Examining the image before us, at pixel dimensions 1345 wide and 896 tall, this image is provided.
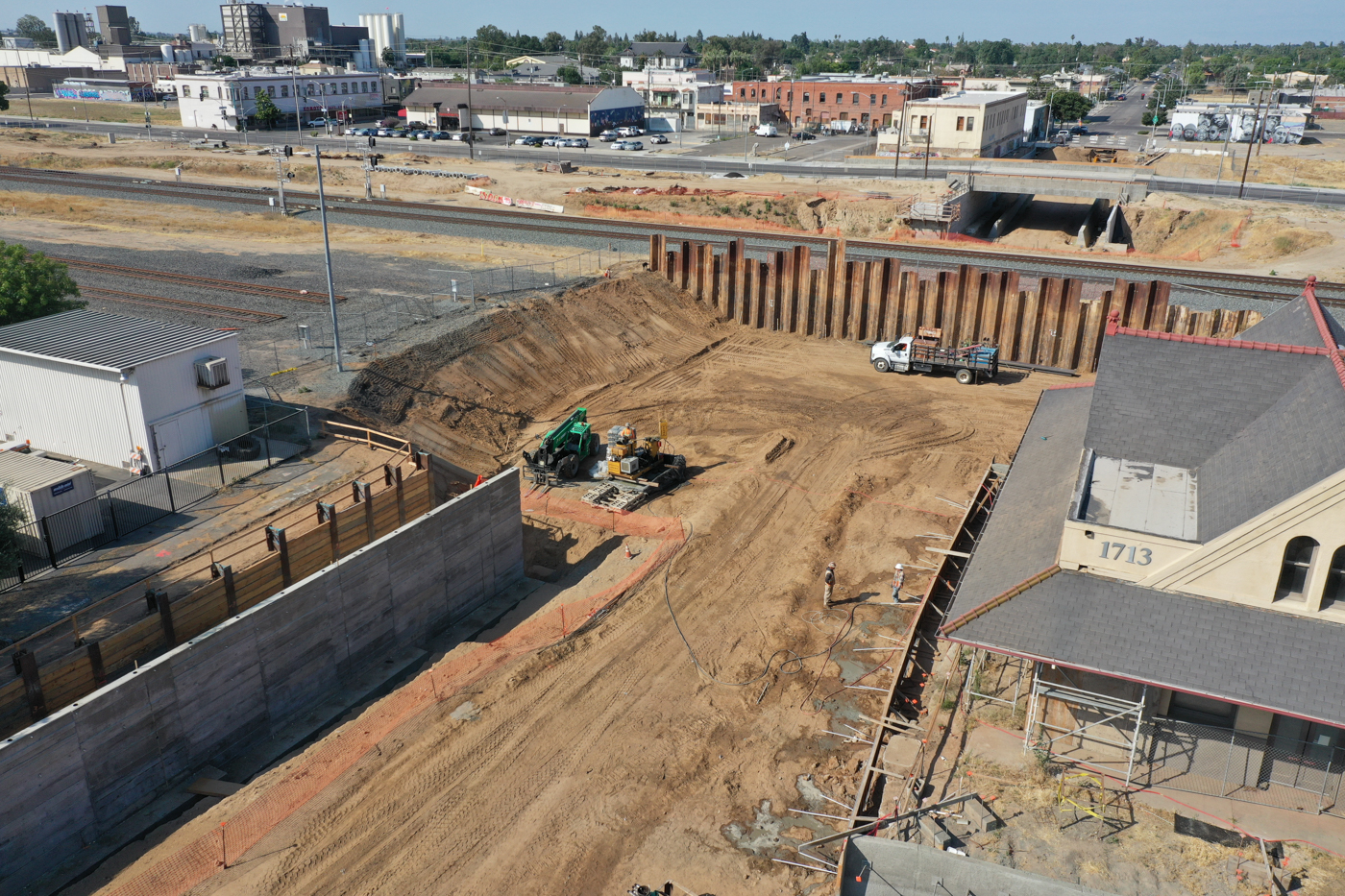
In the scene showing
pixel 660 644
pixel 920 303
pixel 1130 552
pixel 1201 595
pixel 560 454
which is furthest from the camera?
pixel 920 303

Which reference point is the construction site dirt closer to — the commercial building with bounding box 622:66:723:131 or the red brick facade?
the red brick facade

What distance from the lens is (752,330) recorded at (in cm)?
Result: 5409

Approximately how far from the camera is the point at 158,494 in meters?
27.4

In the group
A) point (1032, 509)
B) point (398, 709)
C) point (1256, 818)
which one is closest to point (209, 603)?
point (398, 709)

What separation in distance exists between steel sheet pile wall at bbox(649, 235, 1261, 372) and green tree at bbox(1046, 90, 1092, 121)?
111 m

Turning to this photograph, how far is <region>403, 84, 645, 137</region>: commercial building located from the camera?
123250mm

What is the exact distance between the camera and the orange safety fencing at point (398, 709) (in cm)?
1861

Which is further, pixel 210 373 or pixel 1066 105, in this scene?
pixel 1066 105

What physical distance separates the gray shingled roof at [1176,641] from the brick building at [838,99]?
12361 centimetres

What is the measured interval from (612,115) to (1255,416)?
384 feet

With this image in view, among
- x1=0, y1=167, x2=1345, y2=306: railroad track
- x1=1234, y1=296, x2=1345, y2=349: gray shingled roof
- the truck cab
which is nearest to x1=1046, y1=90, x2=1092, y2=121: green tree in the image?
x1=0, y1=167, x2=1345, y2=306: railroad track

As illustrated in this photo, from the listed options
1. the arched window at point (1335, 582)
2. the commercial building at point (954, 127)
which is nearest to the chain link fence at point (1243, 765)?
the arched window at point (1335, 582)

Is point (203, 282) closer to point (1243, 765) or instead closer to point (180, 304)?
point (180, 304)

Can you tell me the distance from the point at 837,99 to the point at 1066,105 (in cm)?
3748
